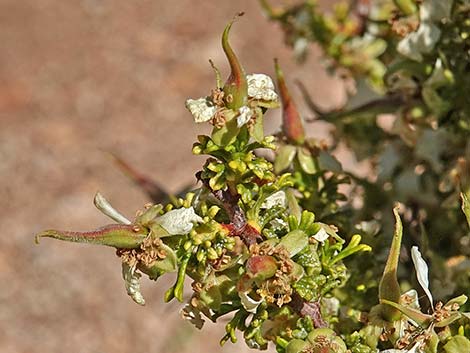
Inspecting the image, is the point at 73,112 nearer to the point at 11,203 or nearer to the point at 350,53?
the point at 11,203

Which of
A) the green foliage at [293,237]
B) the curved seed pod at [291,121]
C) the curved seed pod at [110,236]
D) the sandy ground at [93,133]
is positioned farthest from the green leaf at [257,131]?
the sandy ground at [93,133]

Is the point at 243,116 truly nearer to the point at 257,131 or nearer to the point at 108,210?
the point at 257,131

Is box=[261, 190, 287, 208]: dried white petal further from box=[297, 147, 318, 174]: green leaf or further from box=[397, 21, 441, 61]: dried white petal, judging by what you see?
box=[397, 21, 441, 61]: dried white petal

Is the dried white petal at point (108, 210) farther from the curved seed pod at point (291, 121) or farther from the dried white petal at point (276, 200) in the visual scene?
the curved seed pod at point (291, 121)

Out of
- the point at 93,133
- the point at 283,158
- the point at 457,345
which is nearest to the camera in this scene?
the point at 457,345

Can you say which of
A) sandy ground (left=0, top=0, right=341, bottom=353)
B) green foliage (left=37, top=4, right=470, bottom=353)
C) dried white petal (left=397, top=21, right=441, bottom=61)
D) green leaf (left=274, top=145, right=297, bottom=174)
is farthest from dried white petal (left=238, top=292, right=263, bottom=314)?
sandy ground (left=0, top=0, right=341, bottom=353)

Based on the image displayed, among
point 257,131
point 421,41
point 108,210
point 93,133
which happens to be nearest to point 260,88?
point 257,131

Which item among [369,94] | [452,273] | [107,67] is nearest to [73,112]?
[107,67]
